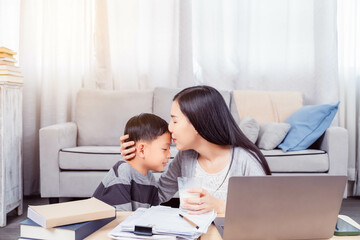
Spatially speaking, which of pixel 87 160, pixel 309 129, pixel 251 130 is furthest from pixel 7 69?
pixel 309 129

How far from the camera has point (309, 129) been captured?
270cm

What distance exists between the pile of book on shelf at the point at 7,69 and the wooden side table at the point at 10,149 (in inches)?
1.2

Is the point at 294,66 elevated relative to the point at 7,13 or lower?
lower

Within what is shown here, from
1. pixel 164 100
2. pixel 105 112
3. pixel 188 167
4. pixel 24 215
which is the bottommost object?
pixel 24 215

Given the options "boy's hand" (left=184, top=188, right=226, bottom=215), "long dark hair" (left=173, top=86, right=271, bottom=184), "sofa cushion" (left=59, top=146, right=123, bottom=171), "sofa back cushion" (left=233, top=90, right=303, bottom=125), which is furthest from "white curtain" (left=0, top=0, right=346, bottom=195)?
"boy's hand" (left=184, top=188, right=226, bottom=215)

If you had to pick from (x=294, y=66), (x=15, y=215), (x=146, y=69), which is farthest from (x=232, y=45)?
(x=15, y=215)

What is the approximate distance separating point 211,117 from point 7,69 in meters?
1.63

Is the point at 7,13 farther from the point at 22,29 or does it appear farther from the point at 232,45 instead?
the point at 232,45

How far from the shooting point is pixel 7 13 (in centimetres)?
324

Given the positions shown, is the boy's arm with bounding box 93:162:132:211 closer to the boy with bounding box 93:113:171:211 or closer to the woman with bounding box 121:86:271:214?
the boy with bounding box 93:113:171:211

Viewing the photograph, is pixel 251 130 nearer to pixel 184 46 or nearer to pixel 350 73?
pixel 184 46

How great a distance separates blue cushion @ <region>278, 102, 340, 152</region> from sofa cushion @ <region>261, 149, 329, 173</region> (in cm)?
7

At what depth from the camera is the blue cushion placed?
2658 millimetres

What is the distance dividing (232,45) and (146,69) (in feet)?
2.65
